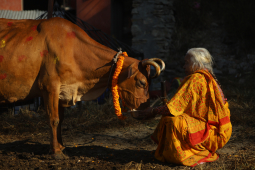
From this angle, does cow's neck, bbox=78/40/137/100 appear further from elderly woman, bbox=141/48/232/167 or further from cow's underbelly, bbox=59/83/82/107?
elderly woman, bbox=141/48/232/167

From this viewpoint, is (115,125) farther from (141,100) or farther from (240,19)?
(240,19)

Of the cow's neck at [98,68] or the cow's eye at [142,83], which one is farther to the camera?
the cow's neck at [98,68]

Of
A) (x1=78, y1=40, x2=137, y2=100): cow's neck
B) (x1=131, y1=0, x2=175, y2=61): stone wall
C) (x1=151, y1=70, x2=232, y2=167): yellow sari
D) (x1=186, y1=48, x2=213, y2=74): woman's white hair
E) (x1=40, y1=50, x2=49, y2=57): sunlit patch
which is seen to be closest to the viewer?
(x1=151, y1=70, x2=232, y2=167): yellow sari

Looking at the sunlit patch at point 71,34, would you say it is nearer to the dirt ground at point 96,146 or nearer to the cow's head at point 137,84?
the cow's head at point 137,84

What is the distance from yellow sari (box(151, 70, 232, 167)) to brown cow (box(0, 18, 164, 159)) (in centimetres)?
51

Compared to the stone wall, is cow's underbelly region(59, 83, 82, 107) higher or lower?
lower

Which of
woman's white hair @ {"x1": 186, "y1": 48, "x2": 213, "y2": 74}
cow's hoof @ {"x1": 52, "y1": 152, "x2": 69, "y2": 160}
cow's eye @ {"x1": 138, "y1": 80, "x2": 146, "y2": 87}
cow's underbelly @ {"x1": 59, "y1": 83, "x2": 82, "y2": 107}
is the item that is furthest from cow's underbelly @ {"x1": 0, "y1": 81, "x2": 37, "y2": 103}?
woman's white hair @ {"x1": 186, "y1": 48, "x2": 213, "y2": 74}

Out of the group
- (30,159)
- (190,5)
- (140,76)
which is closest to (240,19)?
(190,5)

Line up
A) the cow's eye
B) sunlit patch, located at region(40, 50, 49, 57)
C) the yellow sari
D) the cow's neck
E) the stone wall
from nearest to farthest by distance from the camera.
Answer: the yellow sari → sunlit patch, located at region(40, 50, 49, 57) → the cow's eye → the cow's neck → the stone wall

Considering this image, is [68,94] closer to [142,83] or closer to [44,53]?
[44,53]

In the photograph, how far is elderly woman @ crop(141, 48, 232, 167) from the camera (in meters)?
3.30

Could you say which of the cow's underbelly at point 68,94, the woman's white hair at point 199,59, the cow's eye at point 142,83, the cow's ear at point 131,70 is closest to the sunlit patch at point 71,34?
the cow's underbelly at point 68,94

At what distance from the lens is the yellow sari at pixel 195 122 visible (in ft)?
10.8

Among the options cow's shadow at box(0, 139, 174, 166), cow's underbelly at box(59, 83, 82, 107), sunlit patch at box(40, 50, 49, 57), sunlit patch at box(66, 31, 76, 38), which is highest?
sunlit patch at box(66, 31, 76, 38)
